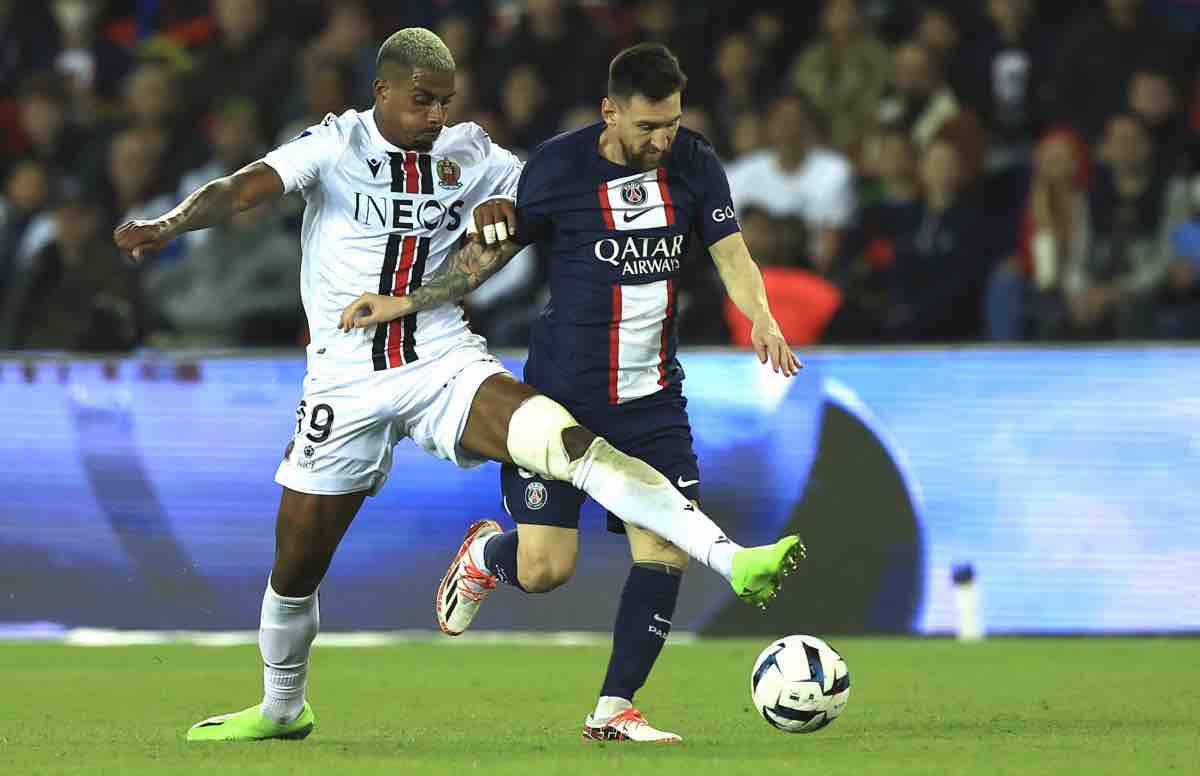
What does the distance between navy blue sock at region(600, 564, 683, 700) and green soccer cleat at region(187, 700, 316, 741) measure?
3.49 ft

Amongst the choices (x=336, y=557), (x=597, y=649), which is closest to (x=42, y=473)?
(x=336, y=557)

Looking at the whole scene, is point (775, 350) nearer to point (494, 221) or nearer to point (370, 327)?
point (494, 221)

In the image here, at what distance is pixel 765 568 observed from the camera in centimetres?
567

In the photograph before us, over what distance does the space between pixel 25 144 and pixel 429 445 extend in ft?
31.5

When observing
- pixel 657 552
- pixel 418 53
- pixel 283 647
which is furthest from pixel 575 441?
pixel 418 53

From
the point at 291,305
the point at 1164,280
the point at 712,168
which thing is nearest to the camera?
the point at 712,168

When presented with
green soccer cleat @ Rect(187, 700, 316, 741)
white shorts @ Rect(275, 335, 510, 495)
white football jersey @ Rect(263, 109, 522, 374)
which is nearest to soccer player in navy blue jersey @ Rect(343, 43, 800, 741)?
white football jersey @ Rect(263, 109, 522, 374)

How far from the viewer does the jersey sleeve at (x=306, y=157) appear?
6492mm

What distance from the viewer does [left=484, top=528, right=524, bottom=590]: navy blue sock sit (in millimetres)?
7102

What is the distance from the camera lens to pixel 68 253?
13.2 metres

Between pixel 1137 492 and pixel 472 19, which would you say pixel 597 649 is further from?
pixel 472 19

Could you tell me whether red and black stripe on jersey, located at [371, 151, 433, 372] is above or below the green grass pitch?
above

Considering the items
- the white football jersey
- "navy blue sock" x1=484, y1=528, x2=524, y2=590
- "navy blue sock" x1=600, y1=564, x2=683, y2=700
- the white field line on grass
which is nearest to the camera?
"navy blue sock" x1=600, y1=564, x2=683, y2=700

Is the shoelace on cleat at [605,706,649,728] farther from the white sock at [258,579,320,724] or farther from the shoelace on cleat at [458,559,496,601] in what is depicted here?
the shoelace on cleat at [458,559,496,601]
